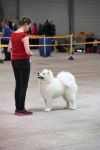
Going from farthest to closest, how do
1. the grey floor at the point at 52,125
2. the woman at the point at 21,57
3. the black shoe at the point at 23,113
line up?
the black shoe at the point at 23,113 → the woman at the point at 21,57 → the grey floor at the point at 52,125

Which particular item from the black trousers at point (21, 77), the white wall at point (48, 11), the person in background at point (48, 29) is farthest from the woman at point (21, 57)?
the white wall at point (48, 11)

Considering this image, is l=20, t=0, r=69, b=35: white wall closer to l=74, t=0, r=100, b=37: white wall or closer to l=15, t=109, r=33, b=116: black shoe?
l=74, t=0, r=100, b=37: white wall

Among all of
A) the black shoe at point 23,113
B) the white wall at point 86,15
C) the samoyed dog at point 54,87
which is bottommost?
the black shoe at point 23,113

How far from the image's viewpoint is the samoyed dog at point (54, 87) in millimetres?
7343

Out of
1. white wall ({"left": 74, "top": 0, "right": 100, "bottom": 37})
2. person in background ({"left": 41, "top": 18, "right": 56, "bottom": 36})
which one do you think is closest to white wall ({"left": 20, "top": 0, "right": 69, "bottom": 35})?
white wall ({"left": 74, "top": 0, "right": 100, "bottom": 37})

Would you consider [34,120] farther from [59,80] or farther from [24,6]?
[24,6]

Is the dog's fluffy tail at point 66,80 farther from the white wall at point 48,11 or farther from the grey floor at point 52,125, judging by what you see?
the white wall at point 48,11

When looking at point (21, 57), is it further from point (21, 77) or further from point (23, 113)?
point (23, 113)

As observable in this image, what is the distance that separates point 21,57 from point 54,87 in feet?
2.53

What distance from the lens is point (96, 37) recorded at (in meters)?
26.6

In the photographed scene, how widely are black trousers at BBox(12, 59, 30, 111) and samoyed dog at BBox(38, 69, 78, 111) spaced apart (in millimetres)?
264

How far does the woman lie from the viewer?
23.0 feet

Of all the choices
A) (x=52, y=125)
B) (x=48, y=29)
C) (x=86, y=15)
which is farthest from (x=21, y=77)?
(x=86, y=15)

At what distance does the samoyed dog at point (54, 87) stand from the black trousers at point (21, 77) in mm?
264
